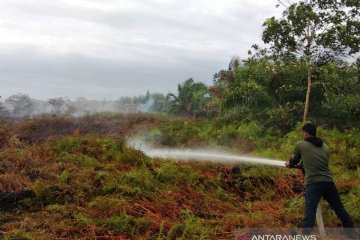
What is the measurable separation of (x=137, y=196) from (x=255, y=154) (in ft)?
18.9

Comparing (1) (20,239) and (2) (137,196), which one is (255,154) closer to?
(2) (137,196)

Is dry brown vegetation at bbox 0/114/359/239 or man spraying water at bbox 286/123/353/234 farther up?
man spraying water at bbox 286/123/353/234

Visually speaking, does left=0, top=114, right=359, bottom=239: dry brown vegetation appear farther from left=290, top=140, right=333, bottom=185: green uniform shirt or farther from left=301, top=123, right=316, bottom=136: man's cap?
left=301, top=123, right=316, bottom=136: man's cap

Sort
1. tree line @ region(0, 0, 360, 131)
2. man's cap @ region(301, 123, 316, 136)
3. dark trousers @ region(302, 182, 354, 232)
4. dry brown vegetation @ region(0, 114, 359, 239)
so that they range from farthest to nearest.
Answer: tree line @ region(0, 0, 360, 131)
dry brown vegetation @ region(0, 114, 359, 239)
man's cap @ region(301, 123, 316, 136)
dark trousers @ region(302, 182, 354, 232)

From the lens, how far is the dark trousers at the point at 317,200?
5.75 meters

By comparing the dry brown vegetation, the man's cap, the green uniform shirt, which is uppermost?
the man's cap

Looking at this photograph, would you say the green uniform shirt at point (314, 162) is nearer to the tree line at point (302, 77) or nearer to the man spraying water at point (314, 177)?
the man spraying water at point (314, 177)

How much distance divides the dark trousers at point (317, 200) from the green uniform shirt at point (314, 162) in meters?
0.08

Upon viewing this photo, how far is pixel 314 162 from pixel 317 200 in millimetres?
532

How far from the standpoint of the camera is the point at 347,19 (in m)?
15.0

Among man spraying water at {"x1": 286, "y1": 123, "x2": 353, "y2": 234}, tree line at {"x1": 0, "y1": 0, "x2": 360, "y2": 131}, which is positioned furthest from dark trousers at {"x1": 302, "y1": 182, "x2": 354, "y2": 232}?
tree line at {"x1": 0, "y1": 0, "x2": 360, "y2": 131}

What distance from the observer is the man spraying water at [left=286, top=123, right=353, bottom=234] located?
18.9 feet

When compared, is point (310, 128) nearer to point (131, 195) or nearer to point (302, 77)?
point (131, 195)

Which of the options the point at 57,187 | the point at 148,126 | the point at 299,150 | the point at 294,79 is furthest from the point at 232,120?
the point at 299,150
